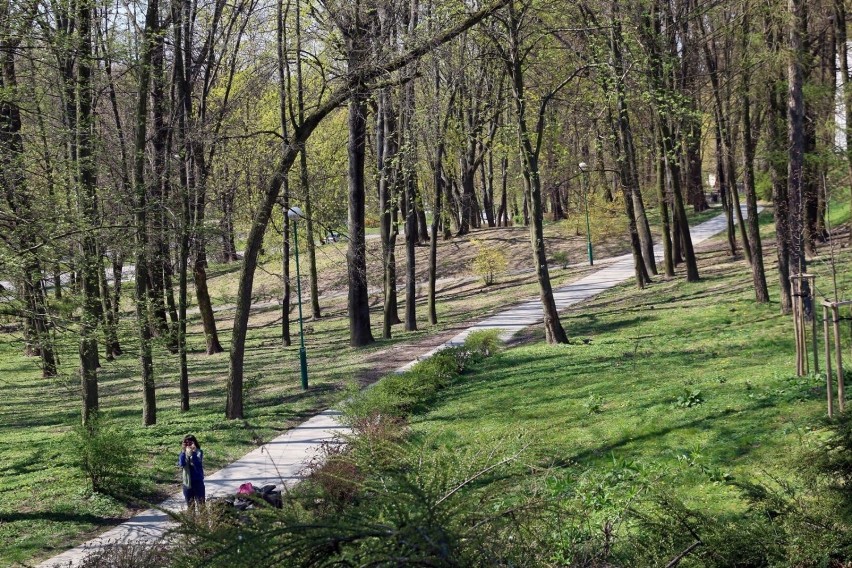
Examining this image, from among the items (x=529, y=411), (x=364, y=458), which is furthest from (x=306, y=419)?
(x=364, y=458)

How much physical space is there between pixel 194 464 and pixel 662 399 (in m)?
6.60

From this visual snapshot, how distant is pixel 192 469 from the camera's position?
38.8 ft

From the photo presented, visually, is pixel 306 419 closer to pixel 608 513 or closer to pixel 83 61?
pixel 83 61

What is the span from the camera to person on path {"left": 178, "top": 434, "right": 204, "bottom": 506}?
1177 centimetres

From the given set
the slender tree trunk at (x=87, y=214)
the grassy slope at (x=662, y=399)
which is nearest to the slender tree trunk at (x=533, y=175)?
the grassy slope at (x=662, y=399)

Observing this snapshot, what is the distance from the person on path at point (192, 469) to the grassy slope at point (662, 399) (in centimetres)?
324

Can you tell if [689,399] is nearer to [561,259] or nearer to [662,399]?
[662,399]

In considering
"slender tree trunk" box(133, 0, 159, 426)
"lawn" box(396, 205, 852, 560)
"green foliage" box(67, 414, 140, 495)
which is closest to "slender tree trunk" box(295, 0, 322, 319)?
"slender tree trunk" box(133, 0, 159, 426)

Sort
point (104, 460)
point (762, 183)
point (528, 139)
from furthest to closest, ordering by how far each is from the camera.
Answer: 1. point (762, 183)
2. point (528, 139)
3. point (104, 460)

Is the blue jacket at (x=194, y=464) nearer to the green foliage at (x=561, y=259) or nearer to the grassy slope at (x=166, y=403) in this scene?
the grassy slope at (x=166, y=403)

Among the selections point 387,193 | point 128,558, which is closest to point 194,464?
point 128,558

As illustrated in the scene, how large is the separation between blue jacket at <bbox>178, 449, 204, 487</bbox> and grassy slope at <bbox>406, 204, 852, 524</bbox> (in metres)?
3.22

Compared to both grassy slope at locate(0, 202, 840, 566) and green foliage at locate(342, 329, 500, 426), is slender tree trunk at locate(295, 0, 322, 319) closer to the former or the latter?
grassy slope at locate(0, 202, 840, 566)

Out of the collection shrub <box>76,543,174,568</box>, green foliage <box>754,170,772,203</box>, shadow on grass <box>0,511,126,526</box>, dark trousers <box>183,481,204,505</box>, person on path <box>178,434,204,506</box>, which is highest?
green foliage <box>754,170,772,203</box>
